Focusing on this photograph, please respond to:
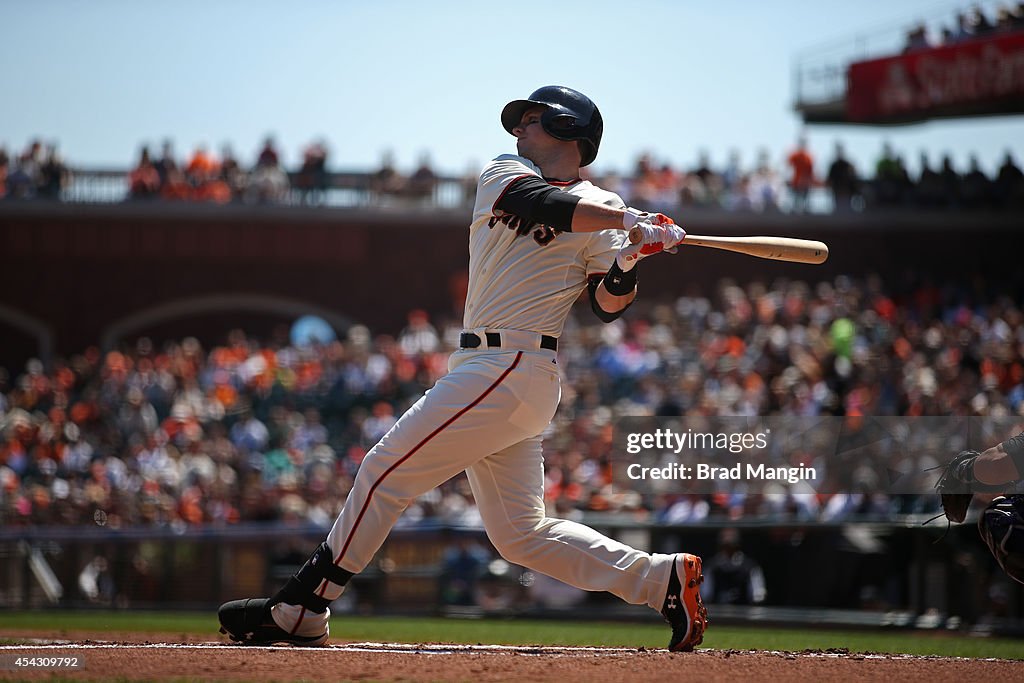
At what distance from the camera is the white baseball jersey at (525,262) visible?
16.6 ft

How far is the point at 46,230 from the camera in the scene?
88.0ft

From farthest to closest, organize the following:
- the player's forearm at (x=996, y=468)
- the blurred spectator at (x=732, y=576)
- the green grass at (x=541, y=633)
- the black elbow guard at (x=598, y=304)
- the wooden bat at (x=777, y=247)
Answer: the blurred spectator at (x=732, y=576) < the green grass at (x=541, y=633) < the black elbow guard at (x=598, y=304) < the wooden bat at (x=777, y=247) < the player's forearm at (x=996, y=468)

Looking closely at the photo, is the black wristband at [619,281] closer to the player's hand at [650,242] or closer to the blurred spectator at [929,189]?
the player's hand at [650,242]

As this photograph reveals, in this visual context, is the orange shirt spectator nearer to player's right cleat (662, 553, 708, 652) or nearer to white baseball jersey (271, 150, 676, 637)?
white baseball jersey (271, 150, 676, 637)

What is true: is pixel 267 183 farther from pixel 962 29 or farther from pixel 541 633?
pixel 541 633

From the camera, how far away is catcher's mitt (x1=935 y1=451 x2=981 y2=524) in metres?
5.02

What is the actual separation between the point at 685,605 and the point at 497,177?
69.5 inches

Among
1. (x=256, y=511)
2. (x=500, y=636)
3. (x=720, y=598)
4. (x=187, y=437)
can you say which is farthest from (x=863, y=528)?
(x=187, y=437)

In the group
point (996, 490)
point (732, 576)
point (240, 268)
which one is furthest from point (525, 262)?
point (240, 268)

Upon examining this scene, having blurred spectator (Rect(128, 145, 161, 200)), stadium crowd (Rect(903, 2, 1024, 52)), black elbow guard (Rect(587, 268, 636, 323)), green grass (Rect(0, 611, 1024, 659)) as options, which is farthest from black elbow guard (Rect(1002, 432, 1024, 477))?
blurred spectator (Rect(128, 145, 161, 200))

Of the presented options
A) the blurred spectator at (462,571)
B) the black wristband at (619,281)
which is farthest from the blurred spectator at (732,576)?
the black wristband at (619,281)

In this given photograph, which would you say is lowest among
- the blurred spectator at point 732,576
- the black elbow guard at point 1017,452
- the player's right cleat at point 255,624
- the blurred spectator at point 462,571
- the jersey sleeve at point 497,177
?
the blurred spectator at point 462,571

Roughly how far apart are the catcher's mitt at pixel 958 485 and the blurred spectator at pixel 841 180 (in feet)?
64.7

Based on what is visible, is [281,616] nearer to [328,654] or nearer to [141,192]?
[328,654]
